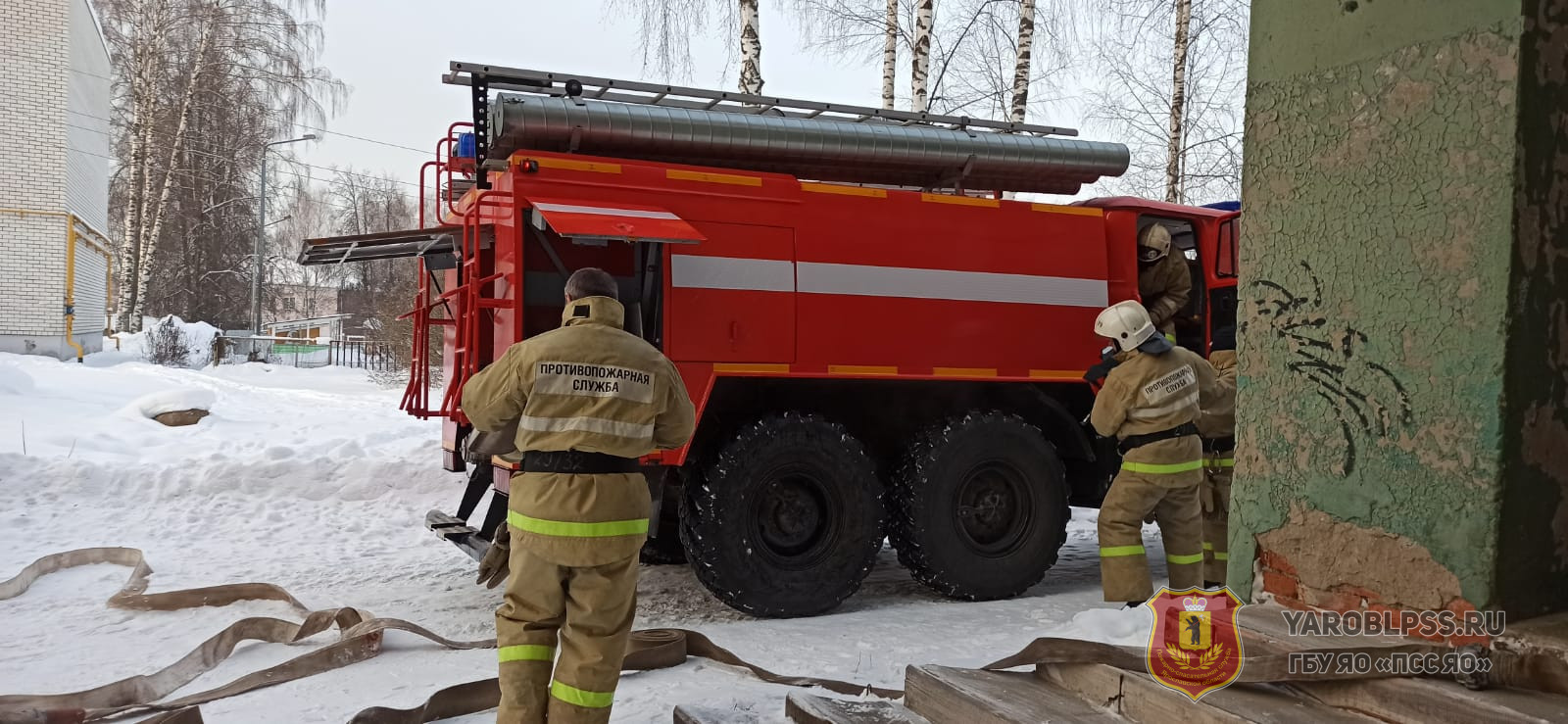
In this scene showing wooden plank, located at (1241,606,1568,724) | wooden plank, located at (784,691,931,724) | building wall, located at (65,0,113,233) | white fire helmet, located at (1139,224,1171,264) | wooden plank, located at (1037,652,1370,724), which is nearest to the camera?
wooden plank, located at (1241,606,1568,724)

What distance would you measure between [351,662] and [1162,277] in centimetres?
523

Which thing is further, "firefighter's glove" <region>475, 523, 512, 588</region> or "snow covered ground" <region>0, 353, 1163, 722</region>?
"firefighter's glove" <region>475, 523, 512, 588</region>

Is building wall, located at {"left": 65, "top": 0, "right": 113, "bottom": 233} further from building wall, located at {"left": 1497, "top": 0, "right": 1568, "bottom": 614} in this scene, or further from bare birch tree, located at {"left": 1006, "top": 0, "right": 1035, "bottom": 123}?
building wall, located at {"left": 1497, "top": 0, "right": 1568, "bottom": 614}

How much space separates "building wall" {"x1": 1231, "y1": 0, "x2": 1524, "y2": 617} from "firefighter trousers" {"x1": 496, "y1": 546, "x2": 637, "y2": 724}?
77.6 inches

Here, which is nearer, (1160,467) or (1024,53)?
(1160,467)

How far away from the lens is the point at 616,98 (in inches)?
221

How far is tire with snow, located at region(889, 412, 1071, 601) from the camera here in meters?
5.68

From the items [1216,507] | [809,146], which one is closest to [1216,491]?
[1216,507]

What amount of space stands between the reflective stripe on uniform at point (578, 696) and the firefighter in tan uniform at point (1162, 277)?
459 centimetres

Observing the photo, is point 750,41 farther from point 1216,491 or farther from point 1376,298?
point 1376,298

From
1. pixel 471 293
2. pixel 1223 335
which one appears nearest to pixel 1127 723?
pixel 471 293

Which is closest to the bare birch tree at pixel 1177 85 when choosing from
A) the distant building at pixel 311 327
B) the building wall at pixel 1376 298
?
the building wall at pixel 1376 298

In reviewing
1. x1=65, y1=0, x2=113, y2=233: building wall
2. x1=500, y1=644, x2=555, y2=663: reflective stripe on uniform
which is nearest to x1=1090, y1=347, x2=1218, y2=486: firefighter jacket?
x1=500, y1=644, x2=555, y2=663: reflective stripe on uniform

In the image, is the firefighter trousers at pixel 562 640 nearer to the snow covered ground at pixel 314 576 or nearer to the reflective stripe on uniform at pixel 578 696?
the reflective stripe on uniform at pixel 578 696
